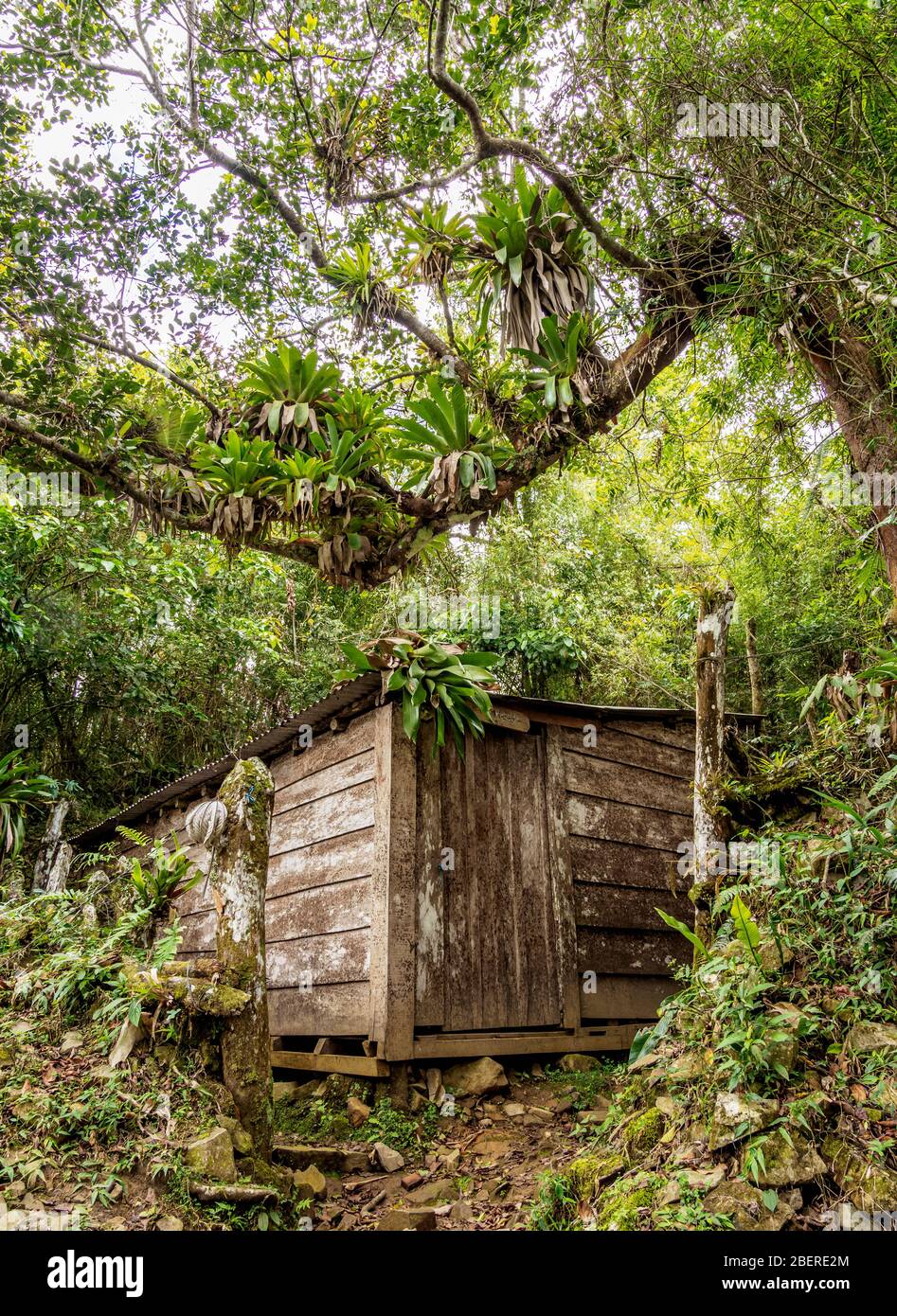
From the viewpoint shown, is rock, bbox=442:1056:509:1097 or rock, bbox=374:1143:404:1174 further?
rock, bbox=442:1056:509:1097

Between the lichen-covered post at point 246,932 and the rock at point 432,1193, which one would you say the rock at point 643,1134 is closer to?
the rock at point 432,1193

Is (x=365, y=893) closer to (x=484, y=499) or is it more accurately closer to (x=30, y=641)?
(x=484, y=499)

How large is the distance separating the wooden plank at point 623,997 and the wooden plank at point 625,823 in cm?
123

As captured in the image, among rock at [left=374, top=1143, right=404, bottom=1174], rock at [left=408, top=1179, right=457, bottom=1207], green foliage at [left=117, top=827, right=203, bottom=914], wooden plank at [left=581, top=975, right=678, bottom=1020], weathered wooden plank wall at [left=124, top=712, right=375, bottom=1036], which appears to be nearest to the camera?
rock at [left=408, top=1179, right=457, bottom=1207]

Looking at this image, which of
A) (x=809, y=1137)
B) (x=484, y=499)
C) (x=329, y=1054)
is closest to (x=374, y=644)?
(x=484, y=499)

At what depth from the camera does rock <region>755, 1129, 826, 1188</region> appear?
2.69 m

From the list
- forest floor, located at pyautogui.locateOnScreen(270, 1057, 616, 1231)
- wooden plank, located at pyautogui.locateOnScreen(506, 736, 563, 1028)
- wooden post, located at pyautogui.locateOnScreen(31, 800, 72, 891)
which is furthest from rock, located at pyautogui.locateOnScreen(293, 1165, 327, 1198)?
wooden post, located at pyautogui.locateOnScreen(31, 800, 72, 891)

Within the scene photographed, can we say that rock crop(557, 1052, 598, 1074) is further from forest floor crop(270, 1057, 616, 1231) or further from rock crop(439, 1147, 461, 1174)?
rock crop(439, 1147, 461, 1174)

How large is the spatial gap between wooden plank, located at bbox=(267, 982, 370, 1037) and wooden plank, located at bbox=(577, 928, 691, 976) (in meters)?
1.97

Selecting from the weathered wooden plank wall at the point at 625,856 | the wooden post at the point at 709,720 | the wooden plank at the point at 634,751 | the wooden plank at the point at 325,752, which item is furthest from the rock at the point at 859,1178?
the wooden plank at the point at 634,751

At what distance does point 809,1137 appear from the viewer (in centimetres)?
280

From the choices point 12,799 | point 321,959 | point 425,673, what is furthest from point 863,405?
point 12,799

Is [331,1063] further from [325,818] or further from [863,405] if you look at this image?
[863,405]

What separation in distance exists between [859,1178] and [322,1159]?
2911 mm
